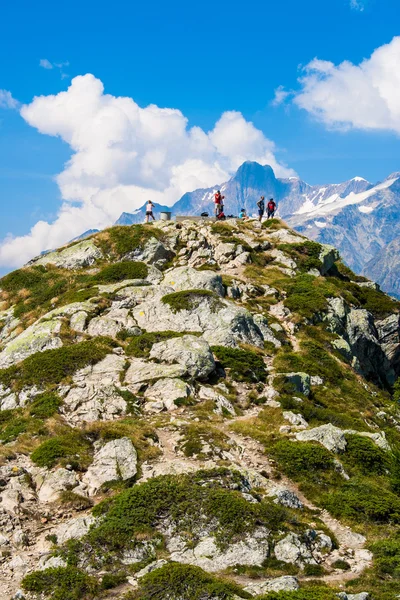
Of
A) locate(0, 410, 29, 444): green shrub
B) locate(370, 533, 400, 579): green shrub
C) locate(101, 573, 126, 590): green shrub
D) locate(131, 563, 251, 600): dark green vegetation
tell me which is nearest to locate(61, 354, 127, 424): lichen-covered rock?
locate(0, 410, 29, 444): green shrub

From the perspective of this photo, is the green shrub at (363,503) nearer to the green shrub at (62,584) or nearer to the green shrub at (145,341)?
the green shrub at (62,584)

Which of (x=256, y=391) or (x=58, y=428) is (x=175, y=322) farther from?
(x=58, y=428)

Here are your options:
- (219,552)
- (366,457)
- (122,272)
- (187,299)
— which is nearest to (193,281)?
(187,299)

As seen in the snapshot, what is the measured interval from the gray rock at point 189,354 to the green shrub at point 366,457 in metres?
9.01

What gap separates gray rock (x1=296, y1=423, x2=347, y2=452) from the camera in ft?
76.9

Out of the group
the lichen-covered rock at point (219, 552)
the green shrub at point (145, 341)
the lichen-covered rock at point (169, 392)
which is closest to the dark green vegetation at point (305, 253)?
the green shrub at point (145, 341)

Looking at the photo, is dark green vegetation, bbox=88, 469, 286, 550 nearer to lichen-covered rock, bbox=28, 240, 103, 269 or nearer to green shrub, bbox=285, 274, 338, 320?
green shrub, bbox=285, 274, 338, 320

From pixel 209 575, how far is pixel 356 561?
5.13 m

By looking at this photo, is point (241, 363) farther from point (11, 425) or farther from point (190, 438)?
point (11, 425)

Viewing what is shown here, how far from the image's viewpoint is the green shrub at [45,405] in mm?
25547

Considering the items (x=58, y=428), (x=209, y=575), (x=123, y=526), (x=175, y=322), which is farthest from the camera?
(x=175, y=322)

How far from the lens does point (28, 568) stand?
15.6 meters

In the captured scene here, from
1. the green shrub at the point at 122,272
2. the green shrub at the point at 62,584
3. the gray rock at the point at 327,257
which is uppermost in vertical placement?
the gray rock at the point at 327,257

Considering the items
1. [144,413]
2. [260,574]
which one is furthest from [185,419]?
[260,574]
